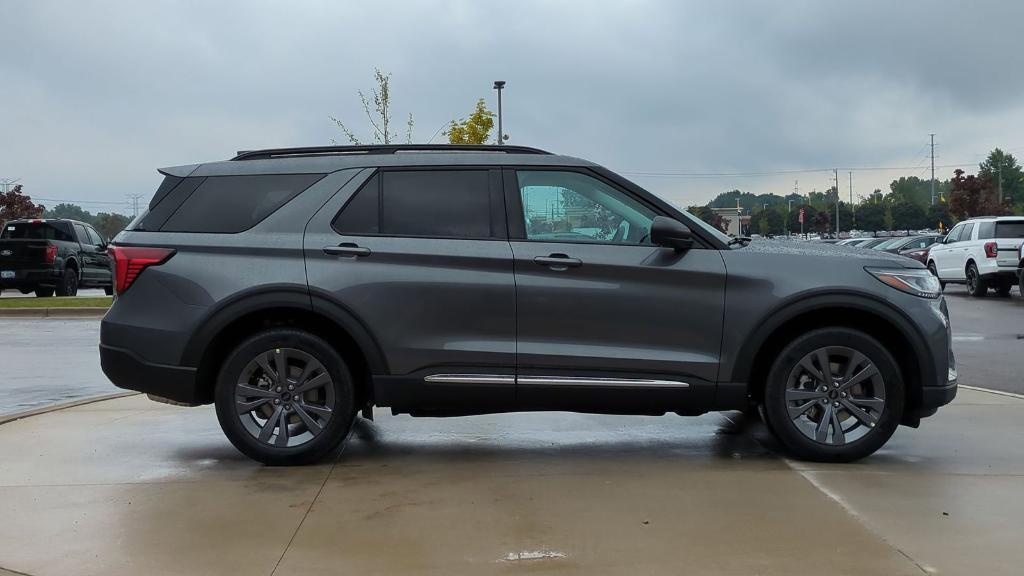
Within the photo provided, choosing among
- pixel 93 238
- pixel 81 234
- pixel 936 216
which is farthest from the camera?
pixel 936 216

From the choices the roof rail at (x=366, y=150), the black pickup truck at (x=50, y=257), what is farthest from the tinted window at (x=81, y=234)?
the roof rail at (x=366, y=150)

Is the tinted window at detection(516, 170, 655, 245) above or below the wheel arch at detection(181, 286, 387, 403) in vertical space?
above

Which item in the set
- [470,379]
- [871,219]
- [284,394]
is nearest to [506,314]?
[470,379]

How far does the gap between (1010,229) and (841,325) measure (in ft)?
62.1

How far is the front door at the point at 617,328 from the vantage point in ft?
18.5

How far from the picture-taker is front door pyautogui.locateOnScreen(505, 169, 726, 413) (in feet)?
18.5

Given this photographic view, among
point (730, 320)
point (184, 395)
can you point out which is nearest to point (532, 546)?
point (730, 320)

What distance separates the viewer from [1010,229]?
22.2m

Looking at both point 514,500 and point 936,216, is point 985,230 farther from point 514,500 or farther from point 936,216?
point 936,216

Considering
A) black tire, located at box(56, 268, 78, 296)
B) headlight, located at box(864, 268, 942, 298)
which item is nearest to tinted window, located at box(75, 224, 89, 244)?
black tire, located at box(56, 268, 78, 296)

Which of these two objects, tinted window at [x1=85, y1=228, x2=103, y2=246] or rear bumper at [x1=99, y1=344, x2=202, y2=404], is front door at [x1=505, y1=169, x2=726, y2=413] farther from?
tinted window at [x1=85, y1=228, x2=103, y2=246]

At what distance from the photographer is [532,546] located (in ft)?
14.1

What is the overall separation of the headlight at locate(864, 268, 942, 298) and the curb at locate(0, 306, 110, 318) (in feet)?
51.8

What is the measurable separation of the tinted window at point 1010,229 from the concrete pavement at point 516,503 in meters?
17.1
